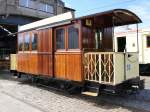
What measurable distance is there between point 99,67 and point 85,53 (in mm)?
906

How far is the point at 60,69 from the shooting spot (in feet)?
33.2

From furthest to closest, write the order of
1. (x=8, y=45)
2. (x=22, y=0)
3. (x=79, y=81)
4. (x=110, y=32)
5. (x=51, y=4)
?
(x=51, y=4), (x=22, y=0), (x=8, y=45), (x=110, y=32), (x=79, y=81)

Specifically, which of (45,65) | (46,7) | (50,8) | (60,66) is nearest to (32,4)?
(46,7)

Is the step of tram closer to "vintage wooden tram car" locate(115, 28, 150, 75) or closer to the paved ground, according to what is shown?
the paved ground

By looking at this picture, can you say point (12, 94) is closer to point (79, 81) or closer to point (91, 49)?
point (79, 81)

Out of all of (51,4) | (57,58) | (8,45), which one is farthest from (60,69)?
(51,4)

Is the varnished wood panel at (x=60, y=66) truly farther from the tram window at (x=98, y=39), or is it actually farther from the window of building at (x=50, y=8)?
the window of building at (x=50, y=8)

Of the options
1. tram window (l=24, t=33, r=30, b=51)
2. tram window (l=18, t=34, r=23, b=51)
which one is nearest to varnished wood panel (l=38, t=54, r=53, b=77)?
tram window (l=24, t=33, r=30, b=51)

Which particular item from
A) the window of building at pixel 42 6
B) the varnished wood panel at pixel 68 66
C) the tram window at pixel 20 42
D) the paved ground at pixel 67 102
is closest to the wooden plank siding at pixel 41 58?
the varnished wood panel at pixel 68 66

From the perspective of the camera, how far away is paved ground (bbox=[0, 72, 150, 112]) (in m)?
7.85

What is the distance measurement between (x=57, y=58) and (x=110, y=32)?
260cm

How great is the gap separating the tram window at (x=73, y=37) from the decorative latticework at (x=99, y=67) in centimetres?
67

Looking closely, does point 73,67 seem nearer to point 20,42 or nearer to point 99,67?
point 99,67

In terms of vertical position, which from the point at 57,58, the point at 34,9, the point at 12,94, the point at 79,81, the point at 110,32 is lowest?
the point at 12,94
